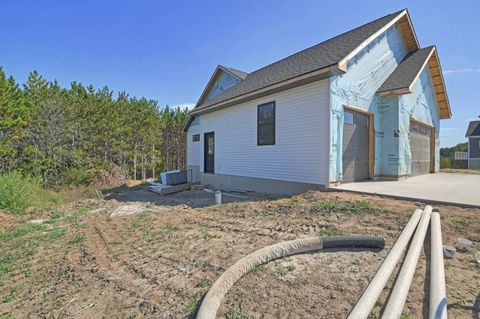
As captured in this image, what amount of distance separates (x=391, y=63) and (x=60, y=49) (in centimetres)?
1462

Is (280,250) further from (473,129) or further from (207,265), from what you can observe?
(473,129)

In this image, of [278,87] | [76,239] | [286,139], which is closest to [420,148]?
[286,139]

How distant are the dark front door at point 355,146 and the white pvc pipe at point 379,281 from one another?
4419 mm

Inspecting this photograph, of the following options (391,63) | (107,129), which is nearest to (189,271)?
(391,63)

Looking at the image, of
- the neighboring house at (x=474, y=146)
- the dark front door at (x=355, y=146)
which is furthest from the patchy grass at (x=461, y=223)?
the neighboring house at (x=474, y=146)

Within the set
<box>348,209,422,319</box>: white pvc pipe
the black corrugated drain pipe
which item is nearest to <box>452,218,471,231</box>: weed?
<box>348,209,422,319</box>: white pvc pipe

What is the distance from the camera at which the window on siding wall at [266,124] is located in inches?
348

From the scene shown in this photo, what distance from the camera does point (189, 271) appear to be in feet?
9.87

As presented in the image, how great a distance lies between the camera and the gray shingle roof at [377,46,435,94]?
8.34 metres

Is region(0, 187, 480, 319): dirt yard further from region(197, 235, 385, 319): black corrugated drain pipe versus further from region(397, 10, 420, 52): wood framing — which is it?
region(397, 10, 420, 52): wood framing

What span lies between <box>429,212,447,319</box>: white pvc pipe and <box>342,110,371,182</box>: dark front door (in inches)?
177

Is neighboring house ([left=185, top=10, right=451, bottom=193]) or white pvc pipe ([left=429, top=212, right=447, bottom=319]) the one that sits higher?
neighboring house ([left=185, top=10, right=451, bottom=193])

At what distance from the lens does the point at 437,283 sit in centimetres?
221

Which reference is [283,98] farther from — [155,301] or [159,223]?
[155,301]
